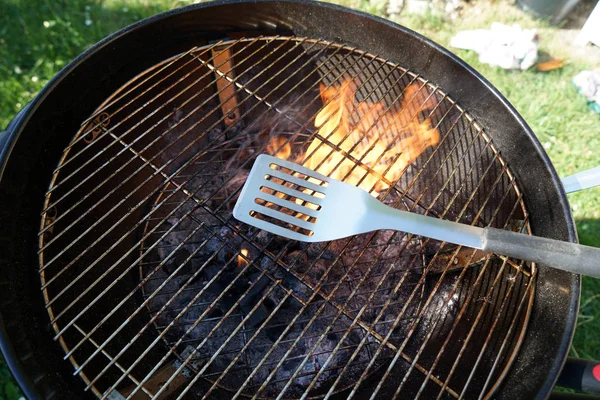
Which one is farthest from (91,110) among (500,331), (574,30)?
(574,30)

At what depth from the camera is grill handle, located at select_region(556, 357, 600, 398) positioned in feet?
3.37

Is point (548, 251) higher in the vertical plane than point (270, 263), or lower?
lower

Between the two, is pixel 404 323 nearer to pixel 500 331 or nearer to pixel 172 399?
pixel 500 331

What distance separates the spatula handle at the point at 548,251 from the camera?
2.89 ft

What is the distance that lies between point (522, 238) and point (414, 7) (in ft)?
6.84

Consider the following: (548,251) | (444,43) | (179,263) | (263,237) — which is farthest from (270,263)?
(444,43)

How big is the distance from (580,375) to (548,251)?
35 cm

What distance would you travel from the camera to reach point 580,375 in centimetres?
103

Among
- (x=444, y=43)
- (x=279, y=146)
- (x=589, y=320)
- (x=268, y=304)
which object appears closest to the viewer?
(x=268, y=304)

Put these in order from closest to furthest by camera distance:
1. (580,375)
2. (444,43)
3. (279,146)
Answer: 1. (580,375)
2. (279,146)
3. (444,43)

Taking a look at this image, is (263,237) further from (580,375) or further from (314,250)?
(580,375)

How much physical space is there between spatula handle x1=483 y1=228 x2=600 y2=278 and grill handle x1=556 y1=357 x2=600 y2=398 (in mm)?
290

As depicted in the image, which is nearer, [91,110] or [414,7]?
[91,110]

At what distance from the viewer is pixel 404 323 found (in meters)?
1.40
